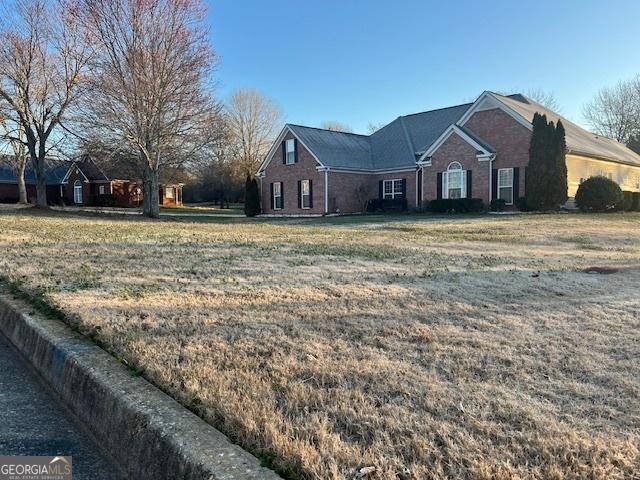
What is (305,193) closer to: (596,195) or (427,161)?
(427,161)

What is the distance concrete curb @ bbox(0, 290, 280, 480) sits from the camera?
2.12 m

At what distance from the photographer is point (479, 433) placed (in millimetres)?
2383

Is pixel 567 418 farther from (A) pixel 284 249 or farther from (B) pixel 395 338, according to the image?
(A) pixel 284 249

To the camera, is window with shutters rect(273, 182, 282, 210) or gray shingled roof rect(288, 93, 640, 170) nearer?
gray shingled roof rect(288, 93, 640, 170)

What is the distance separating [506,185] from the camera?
2334 centimetres

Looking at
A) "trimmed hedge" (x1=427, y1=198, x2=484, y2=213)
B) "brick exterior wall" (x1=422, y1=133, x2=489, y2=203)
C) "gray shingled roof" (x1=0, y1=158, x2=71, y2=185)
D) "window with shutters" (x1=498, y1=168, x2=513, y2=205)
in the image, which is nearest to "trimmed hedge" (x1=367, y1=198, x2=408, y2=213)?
"brick exterior wall" (x1=422, y1=133, x2=489, y2=203)

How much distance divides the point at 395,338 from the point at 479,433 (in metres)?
1.54

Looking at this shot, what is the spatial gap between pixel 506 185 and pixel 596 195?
3819 millimetres

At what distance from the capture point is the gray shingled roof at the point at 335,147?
28.1m

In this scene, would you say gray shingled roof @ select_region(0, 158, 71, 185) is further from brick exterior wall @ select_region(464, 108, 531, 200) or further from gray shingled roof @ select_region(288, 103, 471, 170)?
brick exterior wall @ select_region(464, 108, 531, 200)

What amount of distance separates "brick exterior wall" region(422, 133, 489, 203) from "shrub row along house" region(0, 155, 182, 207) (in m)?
29.3

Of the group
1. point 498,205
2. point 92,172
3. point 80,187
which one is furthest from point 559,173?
point 80,187

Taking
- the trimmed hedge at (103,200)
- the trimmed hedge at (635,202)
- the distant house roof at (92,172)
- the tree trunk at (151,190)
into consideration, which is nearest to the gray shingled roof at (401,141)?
the trimmed hedge at (635,202)

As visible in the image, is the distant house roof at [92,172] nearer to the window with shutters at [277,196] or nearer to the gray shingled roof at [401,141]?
the window with shutters at [277,196]
